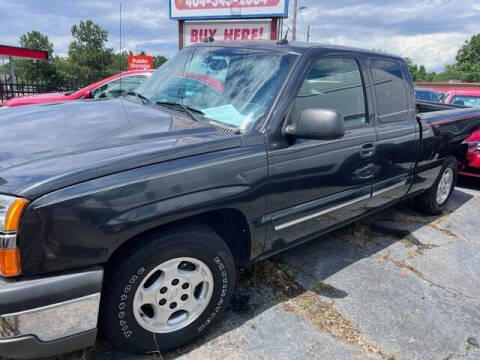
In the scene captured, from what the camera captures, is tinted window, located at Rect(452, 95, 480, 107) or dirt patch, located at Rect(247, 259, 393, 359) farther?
tinted window, located at Rect(452, 95, 480, 107)

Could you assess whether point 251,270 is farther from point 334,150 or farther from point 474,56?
point 474,56

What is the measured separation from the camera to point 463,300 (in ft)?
9.91

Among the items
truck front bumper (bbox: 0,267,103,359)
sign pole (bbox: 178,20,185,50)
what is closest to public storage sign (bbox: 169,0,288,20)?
sign pole (bbox: 178,20,185,50)

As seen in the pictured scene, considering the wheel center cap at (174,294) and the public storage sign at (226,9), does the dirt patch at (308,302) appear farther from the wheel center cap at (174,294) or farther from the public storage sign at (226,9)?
the public storage sign at (226,9)

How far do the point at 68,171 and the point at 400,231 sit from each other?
361 centimetres

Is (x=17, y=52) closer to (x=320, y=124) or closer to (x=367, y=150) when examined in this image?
(x=367, y=150)

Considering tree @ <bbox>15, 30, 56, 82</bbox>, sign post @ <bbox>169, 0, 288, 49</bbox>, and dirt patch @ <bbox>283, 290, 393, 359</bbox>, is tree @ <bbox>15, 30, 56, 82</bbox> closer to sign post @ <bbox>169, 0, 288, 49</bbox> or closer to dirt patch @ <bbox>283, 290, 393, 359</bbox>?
sign post @ <bbox>169, 0, 288, 49</bbox>

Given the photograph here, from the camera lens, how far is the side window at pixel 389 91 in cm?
335

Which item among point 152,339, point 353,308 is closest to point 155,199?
point 152,339

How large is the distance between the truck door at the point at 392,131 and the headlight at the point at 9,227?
Result: 2632 mm

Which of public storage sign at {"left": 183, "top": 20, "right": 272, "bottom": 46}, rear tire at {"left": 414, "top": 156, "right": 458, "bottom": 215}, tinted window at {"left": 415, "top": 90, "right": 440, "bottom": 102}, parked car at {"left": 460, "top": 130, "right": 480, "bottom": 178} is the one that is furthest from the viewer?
public storage sign at {"left": 183, "top": 20, "right": 272, "bottom": 46}

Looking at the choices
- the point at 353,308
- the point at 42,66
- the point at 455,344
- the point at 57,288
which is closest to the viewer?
the point at 57,288

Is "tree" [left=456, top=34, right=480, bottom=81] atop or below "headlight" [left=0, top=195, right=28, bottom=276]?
atop

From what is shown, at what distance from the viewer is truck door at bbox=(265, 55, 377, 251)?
2.53m
